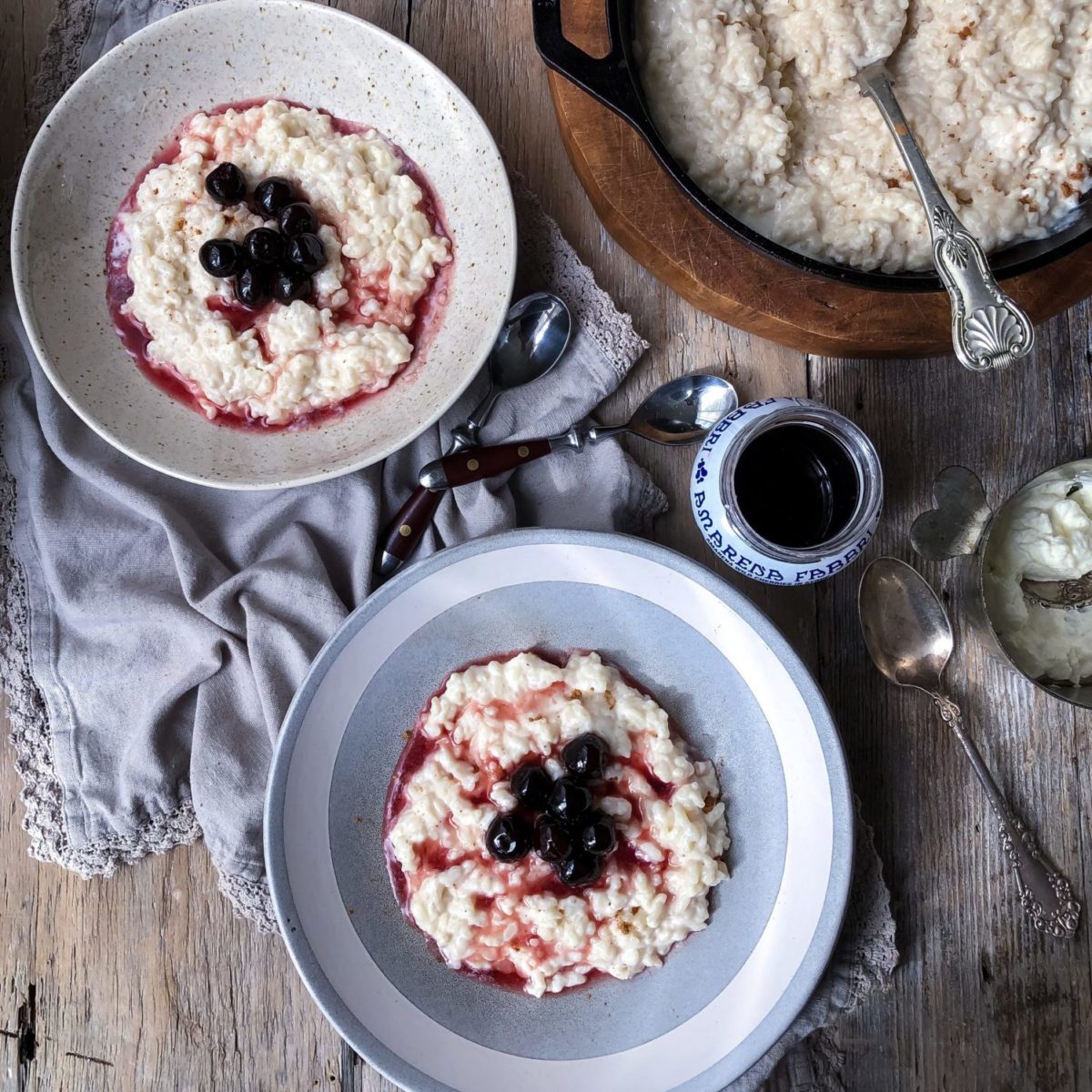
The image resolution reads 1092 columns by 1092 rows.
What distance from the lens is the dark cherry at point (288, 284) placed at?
1.58 metres

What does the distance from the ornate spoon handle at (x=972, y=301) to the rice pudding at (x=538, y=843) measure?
2.36ft

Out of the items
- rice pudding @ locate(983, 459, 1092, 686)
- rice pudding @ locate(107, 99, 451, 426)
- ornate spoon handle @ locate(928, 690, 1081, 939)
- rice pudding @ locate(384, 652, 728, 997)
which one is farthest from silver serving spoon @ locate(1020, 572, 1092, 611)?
rice pudding @ locate(107, 99, 451, 426)

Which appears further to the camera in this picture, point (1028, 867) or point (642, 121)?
point (1028, 867)

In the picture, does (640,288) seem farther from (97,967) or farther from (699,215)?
(97,967)

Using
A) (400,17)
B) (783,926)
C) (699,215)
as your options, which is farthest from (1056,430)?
(400,17)

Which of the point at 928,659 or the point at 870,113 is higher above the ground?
the point at 870,113

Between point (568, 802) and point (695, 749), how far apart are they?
10.4 inches

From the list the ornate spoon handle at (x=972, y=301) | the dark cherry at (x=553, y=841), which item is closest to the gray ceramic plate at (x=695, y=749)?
the dark cherry at (x=553, y=841)

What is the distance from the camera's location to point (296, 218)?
5.18ft

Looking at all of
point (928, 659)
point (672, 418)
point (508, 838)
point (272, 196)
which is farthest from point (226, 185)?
point (928, 659)

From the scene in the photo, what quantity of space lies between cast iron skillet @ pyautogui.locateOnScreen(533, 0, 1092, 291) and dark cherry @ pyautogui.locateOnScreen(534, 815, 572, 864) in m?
A: 0.90

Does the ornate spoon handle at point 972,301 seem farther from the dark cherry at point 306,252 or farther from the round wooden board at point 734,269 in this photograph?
the dark cherry at point 306,252

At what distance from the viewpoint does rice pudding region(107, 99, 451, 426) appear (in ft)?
5.25

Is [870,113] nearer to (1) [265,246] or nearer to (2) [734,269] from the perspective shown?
(2) [734,269]
